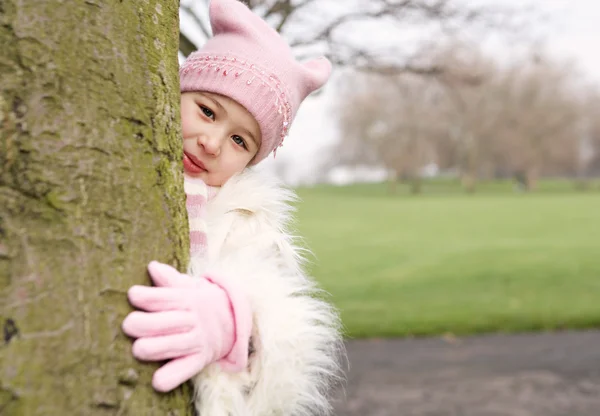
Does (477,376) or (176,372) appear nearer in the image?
(176,372)

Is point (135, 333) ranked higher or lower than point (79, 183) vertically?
lower

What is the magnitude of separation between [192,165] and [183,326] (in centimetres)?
58

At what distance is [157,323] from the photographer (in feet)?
3.40

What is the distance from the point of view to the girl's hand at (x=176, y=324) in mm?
1022

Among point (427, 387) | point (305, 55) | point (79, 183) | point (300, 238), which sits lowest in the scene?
point (427, 387)

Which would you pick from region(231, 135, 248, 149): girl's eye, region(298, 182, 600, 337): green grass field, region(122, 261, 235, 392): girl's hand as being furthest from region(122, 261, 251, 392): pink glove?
region(231, 135, 248, 149): girl's eye

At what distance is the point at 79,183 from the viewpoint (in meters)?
0.98

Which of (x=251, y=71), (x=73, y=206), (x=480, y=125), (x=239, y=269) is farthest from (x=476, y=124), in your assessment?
(x=73, y=206)

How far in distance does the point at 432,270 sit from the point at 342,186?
4714cm

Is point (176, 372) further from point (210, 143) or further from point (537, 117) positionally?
point (537, 117)

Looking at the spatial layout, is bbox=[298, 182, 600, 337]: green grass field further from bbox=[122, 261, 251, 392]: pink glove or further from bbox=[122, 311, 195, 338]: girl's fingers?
bbox=[122, 311, 195, 338]: girl's fingers

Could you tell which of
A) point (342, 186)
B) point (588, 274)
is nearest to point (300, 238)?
point (588, 274)

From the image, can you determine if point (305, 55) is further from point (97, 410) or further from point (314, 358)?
point (97, 410)

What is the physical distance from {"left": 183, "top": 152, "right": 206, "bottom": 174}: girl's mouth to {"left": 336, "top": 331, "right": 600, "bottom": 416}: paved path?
326 centimetres
